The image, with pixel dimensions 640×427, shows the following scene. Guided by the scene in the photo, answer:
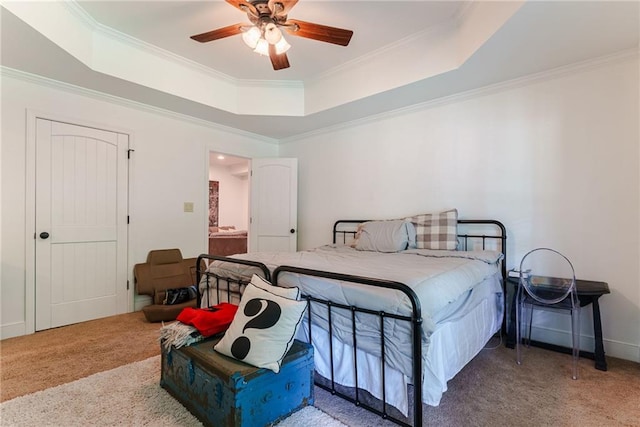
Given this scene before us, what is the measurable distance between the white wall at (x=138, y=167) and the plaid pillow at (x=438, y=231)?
2.84 metres

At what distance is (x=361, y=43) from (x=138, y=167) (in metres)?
2.83

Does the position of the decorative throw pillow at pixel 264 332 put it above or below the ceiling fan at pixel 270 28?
below

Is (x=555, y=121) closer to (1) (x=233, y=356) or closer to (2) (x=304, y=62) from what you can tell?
(2) (x=304, y=62)

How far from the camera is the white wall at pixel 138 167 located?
9.09 feet

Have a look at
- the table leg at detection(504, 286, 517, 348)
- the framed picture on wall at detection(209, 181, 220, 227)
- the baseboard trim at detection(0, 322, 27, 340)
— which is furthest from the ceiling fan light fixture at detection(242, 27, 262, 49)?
the framed picture on wall at detection(209, 181, 220, 227)

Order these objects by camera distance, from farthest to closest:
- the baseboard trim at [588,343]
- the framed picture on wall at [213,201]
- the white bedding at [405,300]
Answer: the framed picture on wall at [213,201], the baseboard trim at [588,343], the white bedding at [405,300]

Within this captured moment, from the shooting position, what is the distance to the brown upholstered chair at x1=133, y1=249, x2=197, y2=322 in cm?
315

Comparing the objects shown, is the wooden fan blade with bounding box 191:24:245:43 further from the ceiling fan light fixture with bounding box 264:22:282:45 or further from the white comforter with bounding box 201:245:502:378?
the white comforter with bounding box 201:245:502:378

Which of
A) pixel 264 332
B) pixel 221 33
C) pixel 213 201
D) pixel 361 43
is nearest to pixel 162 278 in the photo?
pixel 264 332

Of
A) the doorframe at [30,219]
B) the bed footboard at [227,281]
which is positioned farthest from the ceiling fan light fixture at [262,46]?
the doorframe at [30,219]

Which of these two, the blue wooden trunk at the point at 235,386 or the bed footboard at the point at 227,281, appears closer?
the blue wooden trunk at the point at 235,386

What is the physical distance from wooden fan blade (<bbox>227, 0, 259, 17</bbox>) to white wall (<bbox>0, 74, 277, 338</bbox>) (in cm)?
224

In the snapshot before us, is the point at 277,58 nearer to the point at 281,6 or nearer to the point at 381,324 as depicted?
the point at 281,6

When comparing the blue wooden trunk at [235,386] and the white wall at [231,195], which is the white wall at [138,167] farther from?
the white wall at [231,195]
